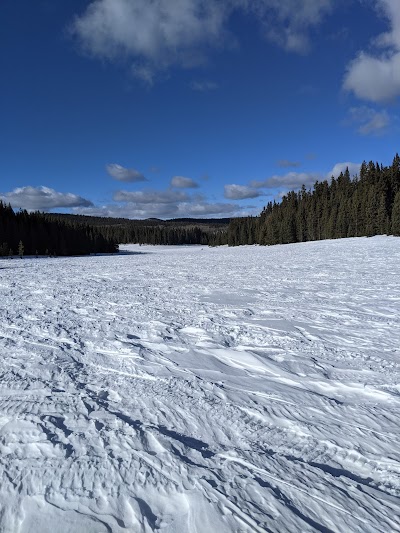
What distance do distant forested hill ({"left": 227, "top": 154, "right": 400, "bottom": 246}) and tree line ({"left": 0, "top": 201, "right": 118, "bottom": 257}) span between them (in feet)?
146

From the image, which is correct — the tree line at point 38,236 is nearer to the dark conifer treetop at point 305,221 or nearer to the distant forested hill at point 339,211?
the dark conifer treetop at point 305,221

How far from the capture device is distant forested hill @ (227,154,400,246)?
53844 mm

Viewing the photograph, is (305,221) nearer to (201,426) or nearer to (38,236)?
(38,236)

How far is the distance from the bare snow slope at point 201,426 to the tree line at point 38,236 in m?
57.4

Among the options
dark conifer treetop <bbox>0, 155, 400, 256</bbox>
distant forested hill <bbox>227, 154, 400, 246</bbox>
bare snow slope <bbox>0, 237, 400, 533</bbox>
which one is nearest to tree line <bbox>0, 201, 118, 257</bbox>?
dark conifer treetop <bbox>0, 155, 400, 256</bbox>

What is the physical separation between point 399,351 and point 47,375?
5378mm

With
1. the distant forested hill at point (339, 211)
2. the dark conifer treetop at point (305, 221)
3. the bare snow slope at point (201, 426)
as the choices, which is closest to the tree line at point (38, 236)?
the dark conifer treetop at point (305, 221)

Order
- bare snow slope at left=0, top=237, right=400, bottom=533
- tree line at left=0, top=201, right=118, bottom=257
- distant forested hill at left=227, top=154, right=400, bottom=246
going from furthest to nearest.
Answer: tree line at left=0, top=201, right=118, bottom=257
distant forested hill at left=227, top=154, right=400, bottom=246
bare snow slope at left=0, top=237, right=400, bottom=533

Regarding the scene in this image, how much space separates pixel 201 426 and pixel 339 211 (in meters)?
65.8

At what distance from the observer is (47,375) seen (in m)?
4.34

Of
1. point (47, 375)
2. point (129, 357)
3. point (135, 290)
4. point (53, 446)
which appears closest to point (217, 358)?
point (129, 357)

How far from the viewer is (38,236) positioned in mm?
64188

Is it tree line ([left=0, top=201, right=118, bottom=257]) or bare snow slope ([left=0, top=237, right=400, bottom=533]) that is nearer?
bare snow slope ([left=0, top=237, right=400, bottom=533])

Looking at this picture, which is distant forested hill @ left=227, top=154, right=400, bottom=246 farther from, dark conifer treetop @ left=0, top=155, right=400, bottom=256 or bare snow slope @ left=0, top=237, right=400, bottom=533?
bare snow slope @ left=0, top=237, right=400, bottom=533
